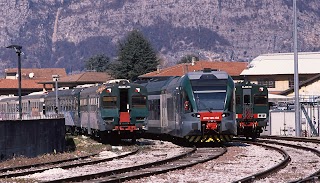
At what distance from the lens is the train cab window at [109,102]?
38.6 metres

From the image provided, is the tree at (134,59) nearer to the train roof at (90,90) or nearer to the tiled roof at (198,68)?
the tiled roof at (198,68)

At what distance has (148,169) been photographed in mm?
24453

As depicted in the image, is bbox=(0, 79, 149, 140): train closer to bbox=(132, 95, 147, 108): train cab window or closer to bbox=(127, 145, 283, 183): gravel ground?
bbox=(132, 95, 147, 108): train cab window

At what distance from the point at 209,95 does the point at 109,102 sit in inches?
253

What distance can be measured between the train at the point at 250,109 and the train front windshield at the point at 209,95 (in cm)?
818

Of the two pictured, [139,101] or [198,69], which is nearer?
[139,101]

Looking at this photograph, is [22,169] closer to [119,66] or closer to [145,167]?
[145,167]

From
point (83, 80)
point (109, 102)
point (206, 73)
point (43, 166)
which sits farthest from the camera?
point (83, 80)

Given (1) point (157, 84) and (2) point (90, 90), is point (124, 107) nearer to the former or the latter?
(2) point (90, 90)

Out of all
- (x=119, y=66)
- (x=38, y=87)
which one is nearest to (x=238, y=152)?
(x=119, y=66)

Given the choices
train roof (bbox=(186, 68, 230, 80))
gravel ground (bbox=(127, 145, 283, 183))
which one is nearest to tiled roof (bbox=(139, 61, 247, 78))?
train roof (bbox=(186, 68, 230, 80))

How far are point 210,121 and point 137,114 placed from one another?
5.77 meters

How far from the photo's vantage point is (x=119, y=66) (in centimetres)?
12962

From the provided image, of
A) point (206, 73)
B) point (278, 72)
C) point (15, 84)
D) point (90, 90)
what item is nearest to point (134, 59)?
point (15, 84)
